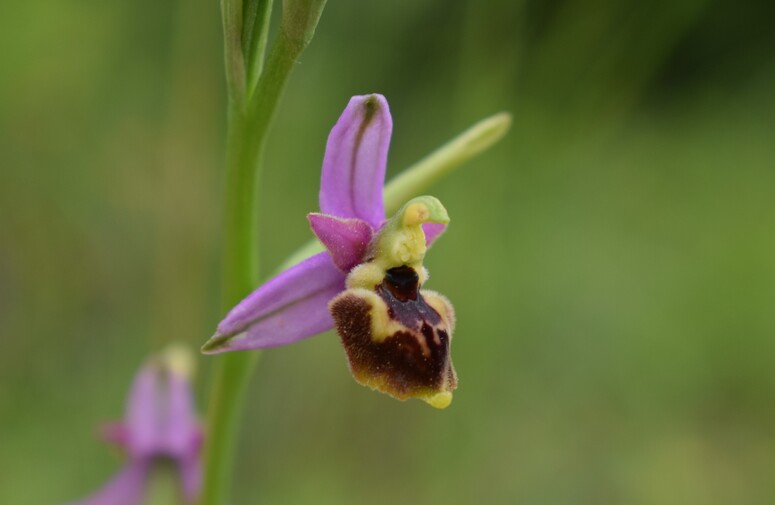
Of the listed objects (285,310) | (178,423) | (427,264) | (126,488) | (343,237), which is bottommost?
(126,488)

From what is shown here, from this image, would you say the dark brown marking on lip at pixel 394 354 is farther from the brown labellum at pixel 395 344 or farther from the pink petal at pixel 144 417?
the pink petal at pixel 144 417

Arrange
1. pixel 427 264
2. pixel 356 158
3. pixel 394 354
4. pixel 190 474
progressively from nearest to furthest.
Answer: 1. pixel 394 354
2. pixel 356 158
3. pixel 190 474
4. pixel 427 264

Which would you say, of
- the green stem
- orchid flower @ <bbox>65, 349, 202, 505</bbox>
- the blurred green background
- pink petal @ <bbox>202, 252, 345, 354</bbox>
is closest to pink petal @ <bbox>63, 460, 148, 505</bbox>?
orchid flower @ <bbox>65, 349, 202, 505</bbox>

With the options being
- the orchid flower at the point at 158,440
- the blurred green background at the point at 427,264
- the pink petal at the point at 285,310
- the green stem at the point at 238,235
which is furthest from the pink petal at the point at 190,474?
the blurred green background at the point at 427,264

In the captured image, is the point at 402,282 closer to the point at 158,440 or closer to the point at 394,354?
the point at 394,354

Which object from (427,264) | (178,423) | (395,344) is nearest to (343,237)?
(395,344)

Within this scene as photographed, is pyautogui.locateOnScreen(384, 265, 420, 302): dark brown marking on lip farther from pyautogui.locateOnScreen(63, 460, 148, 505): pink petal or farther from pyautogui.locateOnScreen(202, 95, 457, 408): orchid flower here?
pyautogui.locateOnScreen(63, 460, 148, 505): pink petal

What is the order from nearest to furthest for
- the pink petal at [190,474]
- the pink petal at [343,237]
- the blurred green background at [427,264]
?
1. the pink petal at [343,237]
2. the pink petal at [190,474]
3. the blurred green background at [427,264]
